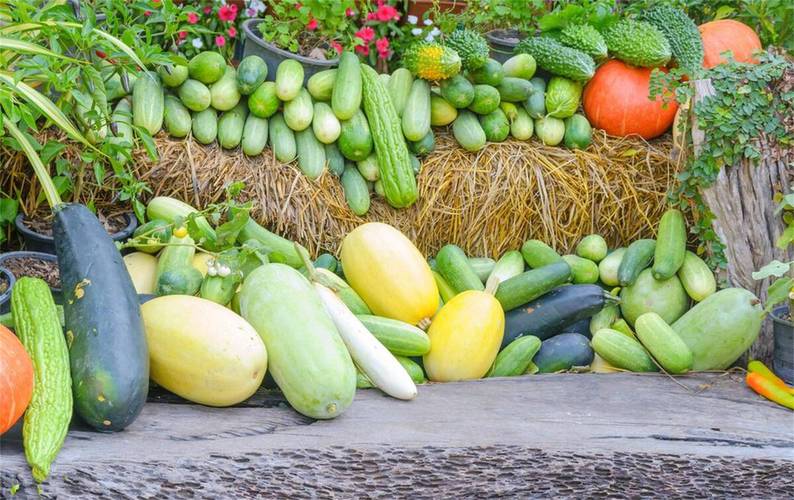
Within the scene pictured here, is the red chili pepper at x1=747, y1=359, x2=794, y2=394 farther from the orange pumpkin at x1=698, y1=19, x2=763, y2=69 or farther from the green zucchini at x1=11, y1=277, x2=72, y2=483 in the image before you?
the green zucchini at x1=11, y1=277, x2=72, y2=483

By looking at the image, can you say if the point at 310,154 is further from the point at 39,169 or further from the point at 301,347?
the point at 301,347

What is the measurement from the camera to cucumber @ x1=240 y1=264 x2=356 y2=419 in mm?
2463

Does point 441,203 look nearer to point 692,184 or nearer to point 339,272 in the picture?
point 339,272

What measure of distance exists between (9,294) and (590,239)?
2.32 metres

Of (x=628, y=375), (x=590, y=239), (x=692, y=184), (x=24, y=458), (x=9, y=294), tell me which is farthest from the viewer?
(x=590, y=239)

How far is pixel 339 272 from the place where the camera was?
3516 mm

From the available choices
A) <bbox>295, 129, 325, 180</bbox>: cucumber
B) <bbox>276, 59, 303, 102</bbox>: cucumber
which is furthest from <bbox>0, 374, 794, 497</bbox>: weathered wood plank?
<bbox>276, 59, 303, 102</bbox>: cucumber

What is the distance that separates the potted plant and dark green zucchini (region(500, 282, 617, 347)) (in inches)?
24.4

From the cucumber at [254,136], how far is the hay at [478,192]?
0.14 feet

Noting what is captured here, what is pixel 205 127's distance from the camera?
11.9 feet

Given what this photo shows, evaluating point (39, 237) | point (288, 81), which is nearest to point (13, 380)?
point (39, 237)

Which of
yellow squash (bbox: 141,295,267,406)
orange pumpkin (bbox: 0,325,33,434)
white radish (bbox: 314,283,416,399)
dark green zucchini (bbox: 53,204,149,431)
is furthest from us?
white radish (bbox: 314,283,416,399)

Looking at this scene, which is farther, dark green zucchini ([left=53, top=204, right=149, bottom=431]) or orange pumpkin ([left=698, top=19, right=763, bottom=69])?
orange pumpkin ([left=698, top=19, right=763, bottom=69])

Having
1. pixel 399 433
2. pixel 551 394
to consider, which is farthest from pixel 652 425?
pixel 399 433
